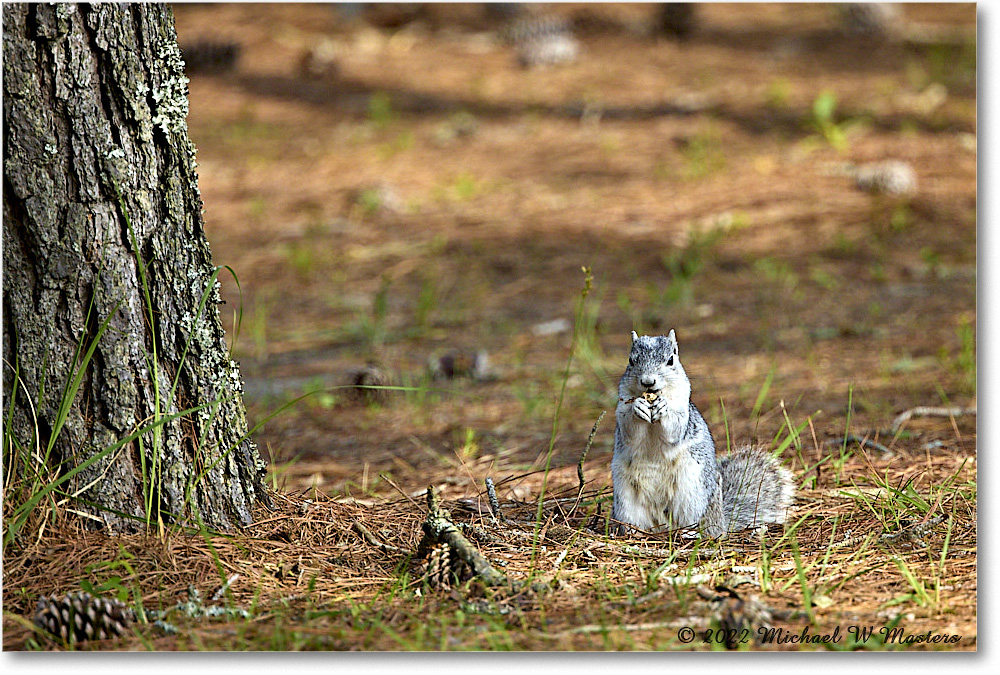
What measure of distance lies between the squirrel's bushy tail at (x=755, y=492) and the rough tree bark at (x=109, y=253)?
1.21m

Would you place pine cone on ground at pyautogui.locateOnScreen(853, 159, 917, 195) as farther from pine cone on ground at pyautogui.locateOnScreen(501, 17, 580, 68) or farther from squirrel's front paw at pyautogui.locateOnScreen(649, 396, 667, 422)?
squirrel's front paw at pyautogui.locateOnScreen(649, 396, 667, 422)

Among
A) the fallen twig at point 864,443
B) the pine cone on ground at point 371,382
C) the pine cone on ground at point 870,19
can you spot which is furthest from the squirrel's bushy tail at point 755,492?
the pine cone on ground at point 870,19

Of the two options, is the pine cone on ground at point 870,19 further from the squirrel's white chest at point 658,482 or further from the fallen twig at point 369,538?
the fallen twig at point 369,538

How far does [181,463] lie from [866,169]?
4.84m

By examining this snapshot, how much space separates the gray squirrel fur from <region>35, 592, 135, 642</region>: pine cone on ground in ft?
3.70

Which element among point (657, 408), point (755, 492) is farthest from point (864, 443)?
point (657, 408)

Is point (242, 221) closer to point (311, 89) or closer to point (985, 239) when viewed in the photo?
point (311, 89)

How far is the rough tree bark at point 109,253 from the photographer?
187cm

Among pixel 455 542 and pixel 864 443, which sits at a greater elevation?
pixel 455 542

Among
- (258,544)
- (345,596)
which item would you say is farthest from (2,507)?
(345,596)

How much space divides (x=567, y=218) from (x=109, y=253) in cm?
397

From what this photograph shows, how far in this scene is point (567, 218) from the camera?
5.70 meters

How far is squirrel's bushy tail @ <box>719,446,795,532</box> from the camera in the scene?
2.35m

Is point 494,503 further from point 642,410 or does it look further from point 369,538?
point 642,410
